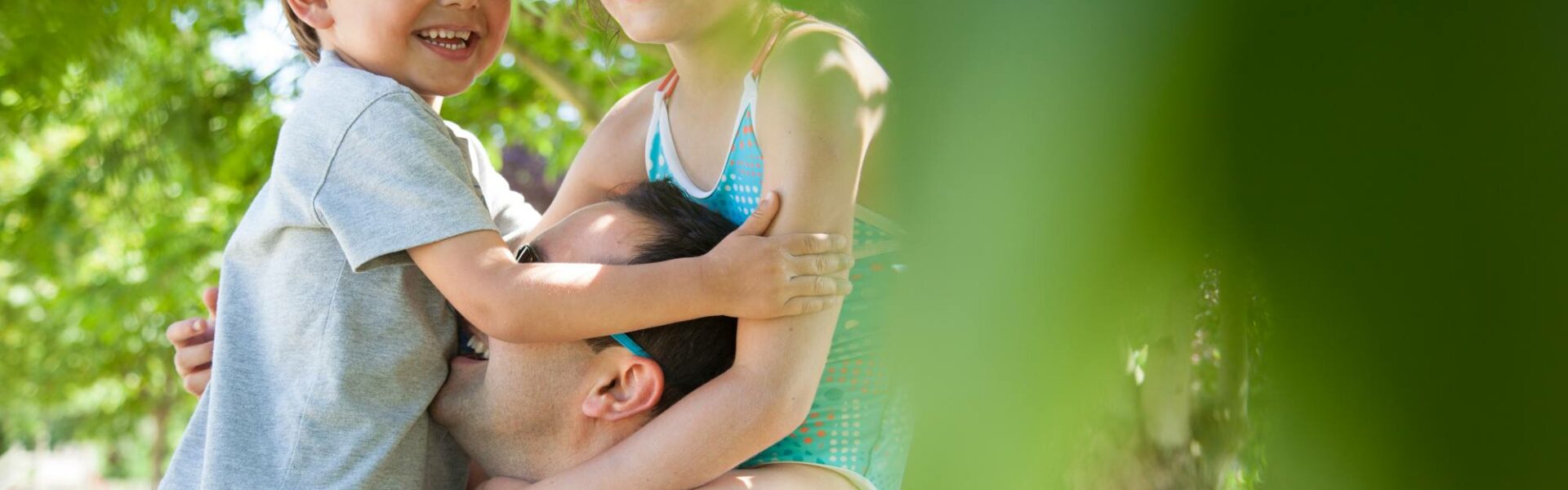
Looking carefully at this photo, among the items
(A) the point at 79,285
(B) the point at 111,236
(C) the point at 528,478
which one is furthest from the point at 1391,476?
(A) the point at 79,285

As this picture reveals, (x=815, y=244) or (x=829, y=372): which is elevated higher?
(x=815, y=244)

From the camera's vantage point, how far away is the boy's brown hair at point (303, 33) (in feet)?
4.77

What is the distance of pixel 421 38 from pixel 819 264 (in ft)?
1.83

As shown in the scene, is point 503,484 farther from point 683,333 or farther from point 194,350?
point 194,350

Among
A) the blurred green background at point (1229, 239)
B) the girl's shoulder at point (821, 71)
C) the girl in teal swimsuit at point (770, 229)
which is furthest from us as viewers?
the girl in teal swimsuit at point (770, 229)

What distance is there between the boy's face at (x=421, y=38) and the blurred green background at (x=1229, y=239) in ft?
3.66

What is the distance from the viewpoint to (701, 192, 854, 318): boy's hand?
1074mm

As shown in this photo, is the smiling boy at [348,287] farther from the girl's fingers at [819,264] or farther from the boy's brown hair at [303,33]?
the girl's fingers at [819,264]

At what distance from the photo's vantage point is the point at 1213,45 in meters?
0.17

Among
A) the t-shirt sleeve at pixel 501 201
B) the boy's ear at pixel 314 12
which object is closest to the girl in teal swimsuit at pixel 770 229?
the t-shirt sleeve at pixel 501 201

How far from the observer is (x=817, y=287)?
108cm

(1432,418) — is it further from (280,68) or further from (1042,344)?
(280,68)

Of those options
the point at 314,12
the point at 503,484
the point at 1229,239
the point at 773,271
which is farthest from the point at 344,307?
the point at 1229,239

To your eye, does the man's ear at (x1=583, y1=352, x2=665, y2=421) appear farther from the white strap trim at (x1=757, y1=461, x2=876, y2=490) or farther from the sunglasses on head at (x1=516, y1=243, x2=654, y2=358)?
the white strap trim at (x1=757, y1=461, x2=876, y2=490)
